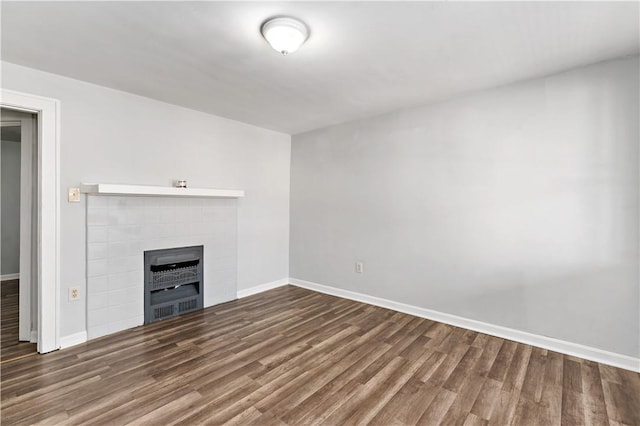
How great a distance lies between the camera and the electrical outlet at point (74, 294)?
9.01ft

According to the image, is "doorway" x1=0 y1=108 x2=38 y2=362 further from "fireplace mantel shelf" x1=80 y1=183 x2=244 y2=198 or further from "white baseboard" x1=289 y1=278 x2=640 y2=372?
"white baseboard" x1=289 y1=278 x2=640 y2=372

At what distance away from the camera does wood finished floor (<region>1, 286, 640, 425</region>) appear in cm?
185

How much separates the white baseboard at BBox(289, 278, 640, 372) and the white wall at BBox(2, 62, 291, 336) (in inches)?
56.1

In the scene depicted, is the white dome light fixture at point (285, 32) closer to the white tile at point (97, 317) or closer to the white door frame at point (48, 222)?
the white door frame at point (48, 222)

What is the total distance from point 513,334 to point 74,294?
4.09 meters

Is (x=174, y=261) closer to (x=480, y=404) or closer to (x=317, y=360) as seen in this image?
(x=317, y=360)

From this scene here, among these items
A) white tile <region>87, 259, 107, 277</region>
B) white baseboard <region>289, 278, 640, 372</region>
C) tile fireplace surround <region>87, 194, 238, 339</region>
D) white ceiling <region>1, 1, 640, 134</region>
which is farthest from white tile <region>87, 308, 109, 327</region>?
white baseboard <region>289, 278, 640, 372</region>

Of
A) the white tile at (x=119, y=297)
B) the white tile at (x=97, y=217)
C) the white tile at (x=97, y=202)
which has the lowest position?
the white tile at (x=119, y=297)

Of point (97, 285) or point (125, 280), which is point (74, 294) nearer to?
point (97, 285)

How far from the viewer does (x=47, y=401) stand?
1.95 metres

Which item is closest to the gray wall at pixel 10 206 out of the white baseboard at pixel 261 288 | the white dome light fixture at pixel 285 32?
the white baseboard at pixel 261 288

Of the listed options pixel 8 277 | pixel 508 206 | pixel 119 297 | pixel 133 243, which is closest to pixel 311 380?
pixel 119 297

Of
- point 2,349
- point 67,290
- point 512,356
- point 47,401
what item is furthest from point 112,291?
point 512,356

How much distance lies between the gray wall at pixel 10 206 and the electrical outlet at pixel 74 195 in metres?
3.84
